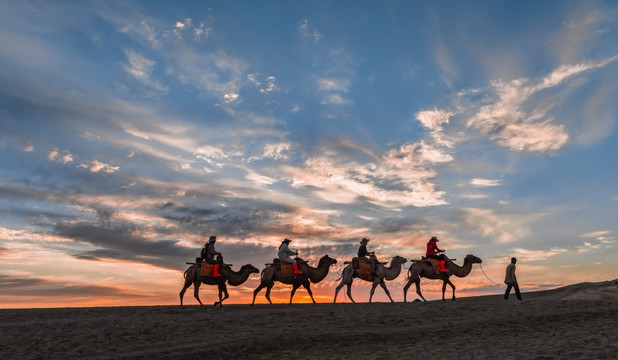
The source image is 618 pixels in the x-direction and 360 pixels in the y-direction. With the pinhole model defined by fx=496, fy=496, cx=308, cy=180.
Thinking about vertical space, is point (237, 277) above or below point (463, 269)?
below

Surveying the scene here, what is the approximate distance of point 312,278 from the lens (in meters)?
24.2

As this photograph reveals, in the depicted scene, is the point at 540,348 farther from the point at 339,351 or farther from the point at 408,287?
the point at 408,287

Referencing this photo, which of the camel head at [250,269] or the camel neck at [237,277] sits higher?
the camel head at [250,269]

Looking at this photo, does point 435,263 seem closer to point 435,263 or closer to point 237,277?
point 435,263

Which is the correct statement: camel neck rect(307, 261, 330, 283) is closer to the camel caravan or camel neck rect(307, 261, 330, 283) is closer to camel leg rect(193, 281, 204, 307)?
the camel caravan

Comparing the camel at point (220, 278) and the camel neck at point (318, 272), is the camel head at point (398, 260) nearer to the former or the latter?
the camel neck at point (318, 272)

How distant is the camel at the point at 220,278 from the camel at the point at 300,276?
104cm

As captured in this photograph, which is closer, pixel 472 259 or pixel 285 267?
pixel 285 267

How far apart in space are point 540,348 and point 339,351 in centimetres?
530

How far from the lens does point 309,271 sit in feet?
79.3

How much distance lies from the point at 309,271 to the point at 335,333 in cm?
845

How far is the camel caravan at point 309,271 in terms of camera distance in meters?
22.4

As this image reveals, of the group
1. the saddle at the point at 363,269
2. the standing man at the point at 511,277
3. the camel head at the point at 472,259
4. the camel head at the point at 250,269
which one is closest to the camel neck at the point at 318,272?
the saddle at the point at 363,269

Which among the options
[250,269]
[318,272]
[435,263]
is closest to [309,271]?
[318,272]
